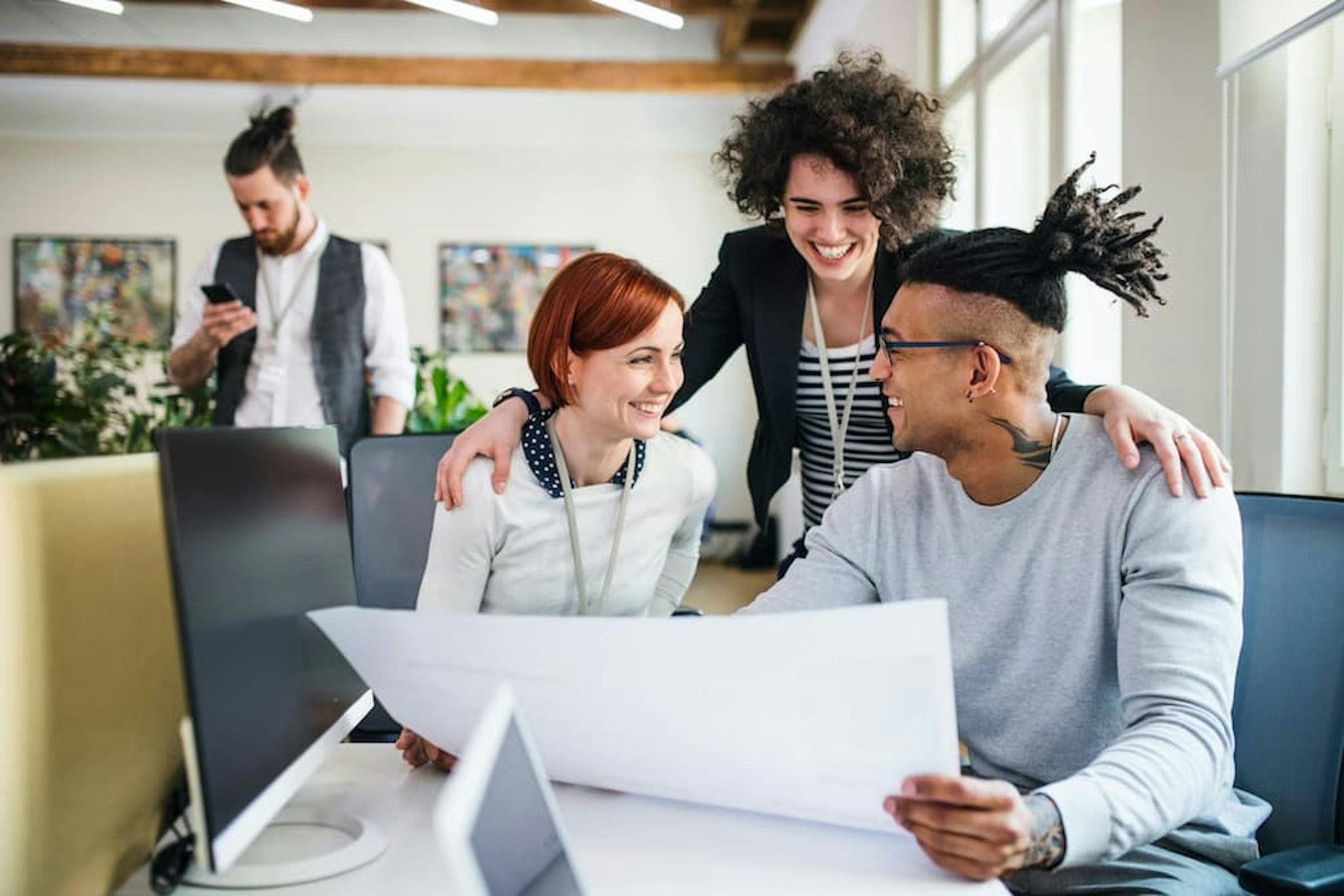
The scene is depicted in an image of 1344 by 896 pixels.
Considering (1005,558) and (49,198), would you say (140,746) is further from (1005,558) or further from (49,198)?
(49,198)

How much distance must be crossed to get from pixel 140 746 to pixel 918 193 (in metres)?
1.53

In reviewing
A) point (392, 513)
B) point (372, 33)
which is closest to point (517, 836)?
point (392, 513)

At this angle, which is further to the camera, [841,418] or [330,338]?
[330,338]

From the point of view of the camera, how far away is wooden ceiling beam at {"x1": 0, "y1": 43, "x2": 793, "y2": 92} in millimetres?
6738

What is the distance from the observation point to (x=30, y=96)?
7387 millimetres

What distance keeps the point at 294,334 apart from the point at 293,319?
0.04 metres

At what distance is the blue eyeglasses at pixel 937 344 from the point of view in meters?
1.43

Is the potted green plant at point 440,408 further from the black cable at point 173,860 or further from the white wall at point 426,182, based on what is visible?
the black cable at point 173,860

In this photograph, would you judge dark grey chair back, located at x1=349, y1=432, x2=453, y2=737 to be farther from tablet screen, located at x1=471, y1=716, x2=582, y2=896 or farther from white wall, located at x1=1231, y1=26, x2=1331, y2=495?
white wall, located at x1=1231, y1=26, x2=1331, y2=495

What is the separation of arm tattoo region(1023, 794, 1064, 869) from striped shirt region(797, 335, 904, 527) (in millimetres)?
1122

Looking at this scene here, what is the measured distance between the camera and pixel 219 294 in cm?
288

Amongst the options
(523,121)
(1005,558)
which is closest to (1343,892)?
(1005,558)

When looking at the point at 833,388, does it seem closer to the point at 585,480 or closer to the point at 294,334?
the point at 585,480

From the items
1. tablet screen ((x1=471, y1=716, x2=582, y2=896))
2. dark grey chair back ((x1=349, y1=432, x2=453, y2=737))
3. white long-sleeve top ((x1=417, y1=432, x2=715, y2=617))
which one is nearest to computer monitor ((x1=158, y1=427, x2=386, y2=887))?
tablet screen ((x1=471, y1=716, x2=582, y2=896))
